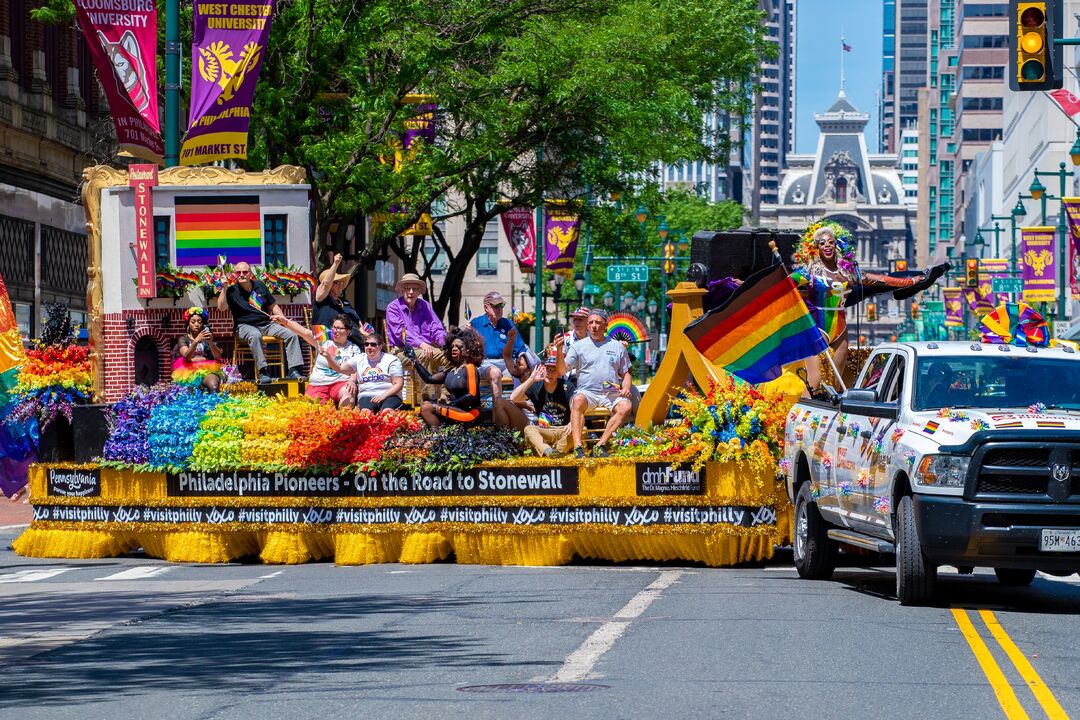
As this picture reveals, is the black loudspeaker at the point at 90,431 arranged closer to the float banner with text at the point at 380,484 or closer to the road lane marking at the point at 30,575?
the float banner with text at the point at 380,484

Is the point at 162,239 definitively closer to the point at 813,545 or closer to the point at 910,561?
the point at 813,545

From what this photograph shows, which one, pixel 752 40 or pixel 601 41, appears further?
pixel 752 40

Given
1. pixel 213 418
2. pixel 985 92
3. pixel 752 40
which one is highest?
pixel 985 92

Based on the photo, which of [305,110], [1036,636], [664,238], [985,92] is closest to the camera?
[1036,636]

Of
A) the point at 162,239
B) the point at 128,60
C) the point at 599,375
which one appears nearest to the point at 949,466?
the point at 599,375

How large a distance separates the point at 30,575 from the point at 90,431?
199 cm

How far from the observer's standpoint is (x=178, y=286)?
19984mm

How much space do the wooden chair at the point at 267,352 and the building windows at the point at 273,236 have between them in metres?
0.88

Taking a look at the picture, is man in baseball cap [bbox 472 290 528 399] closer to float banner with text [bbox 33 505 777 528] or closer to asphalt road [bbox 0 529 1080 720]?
float banner with text [bbox 33 505 777 528]

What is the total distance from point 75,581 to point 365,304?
4058cm

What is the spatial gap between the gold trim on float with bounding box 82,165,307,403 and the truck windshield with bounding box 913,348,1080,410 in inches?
346

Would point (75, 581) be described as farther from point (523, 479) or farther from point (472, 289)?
point (472, 289)

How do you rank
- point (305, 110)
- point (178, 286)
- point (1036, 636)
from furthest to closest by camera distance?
1. point (305, 110)
2. point (178, 286)
3. point (1036, 636)

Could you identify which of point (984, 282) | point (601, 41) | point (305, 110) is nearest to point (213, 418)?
point (305, 110)
